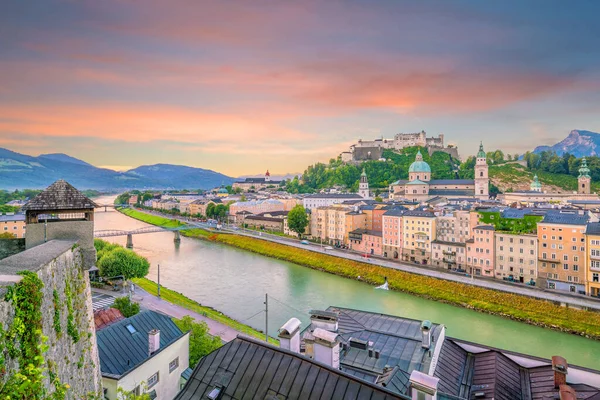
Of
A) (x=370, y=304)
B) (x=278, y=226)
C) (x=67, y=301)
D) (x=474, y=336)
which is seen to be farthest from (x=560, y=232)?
(x=278, y=226)

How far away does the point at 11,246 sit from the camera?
255 inches

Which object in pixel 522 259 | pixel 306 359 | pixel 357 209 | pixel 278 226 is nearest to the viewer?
pixel 306 359

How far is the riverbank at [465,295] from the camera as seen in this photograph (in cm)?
1672

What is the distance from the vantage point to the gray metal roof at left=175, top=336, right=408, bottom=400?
391 cm

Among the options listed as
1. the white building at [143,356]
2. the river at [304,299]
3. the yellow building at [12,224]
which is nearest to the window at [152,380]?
the white building at [143,356]

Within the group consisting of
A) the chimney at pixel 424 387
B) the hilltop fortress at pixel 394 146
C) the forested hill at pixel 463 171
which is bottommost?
the chimney at pixel 424 387

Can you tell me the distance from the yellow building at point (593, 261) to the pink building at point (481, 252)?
16.2ft

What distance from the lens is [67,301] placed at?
5164mm

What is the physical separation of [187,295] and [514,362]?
56.1 feet

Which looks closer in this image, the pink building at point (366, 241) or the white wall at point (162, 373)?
the white wall at point (162, 373)

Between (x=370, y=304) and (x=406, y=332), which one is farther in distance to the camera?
(x=370, y=304)

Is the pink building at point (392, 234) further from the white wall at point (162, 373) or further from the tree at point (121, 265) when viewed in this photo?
the white wall at point (162, 373)

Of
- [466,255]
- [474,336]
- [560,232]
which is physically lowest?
[474,336]

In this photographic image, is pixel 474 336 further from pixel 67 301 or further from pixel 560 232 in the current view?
pixel 67 301
